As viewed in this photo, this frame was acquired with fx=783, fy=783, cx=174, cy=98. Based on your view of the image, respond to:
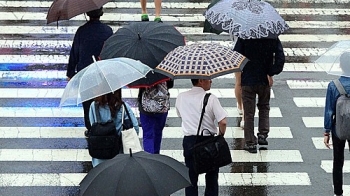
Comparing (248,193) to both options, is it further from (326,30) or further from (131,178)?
(326,30)

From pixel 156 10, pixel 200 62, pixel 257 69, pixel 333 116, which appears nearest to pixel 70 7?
pixel 257 69

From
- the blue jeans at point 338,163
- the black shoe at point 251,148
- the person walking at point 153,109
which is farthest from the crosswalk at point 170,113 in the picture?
the person walking at point 153,109

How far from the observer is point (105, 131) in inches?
272

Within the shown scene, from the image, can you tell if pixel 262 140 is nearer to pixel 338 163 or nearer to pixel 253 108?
pixel 253 108

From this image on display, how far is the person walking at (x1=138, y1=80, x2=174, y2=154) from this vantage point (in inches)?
330

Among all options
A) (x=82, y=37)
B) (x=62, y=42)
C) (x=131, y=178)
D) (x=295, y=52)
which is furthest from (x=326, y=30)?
(x=131, y=178)

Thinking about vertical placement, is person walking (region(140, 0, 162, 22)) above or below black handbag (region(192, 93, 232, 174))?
below

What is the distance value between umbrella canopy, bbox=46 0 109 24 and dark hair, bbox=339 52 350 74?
290cm

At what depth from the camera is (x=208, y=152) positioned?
23.8 ft

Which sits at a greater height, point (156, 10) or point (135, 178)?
point (135, 178)

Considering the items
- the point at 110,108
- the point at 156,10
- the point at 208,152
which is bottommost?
the point at 156,10

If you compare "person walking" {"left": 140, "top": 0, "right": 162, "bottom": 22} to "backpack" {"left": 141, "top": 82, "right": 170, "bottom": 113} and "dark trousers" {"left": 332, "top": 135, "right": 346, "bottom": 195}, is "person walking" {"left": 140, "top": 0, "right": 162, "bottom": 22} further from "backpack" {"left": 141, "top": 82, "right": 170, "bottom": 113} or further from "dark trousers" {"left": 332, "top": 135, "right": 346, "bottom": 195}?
"dark trousers" {"left": 332, "top": 135, "right": 346, "bottom": 195}

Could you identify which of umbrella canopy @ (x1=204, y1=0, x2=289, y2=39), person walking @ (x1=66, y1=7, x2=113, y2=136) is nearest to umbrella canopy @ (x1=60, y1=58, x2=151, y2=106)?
umbrella canopy @ (x1=204, y1=0, x2=289, y2=39)

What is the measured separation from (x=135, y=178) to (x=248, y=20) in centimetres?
397
